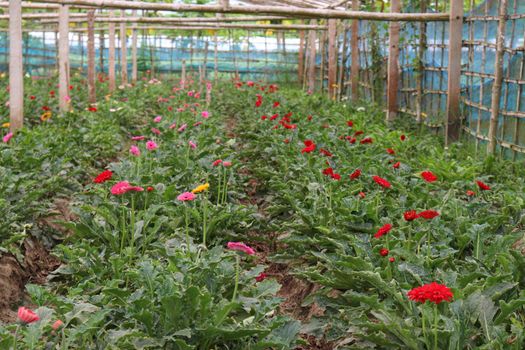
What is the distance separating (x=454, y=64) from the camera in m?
9.01

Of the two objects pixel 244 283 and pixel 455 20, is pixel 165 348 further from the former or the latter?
pixel 455 20

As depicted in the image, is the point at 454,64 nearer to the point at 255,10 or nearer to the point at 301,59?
the point at 255,10

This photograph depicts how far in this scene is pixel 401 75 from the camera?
1235cm

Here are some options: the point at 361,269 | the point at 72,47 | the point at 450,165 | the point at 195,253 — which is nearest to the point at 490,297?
the point at 361,269

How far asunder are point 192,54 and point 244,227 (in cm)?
2145

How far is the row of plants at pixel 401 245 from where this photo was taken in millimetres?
3092

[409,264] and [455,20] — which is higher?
[455,20]

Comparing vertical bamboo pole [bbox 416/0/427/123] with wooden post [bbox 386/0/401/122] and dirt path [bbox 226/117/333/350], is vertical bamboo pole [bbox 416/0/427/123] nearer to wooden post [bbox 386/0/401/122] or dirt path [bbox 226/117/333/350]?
wooden post [bbox 386/0/401/122]

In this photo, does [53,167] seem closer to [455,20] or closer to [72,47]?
[455,20]

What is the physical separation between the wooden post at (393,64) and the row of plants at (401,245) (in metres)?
3.61

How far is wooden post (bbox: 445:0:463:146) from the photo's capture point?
8.91 meters

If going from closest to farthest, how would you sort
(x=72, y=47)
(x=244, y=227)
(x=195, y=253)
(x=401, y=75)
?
1. (x=195, y=253)
2. (x=244, y=227)
3. (x=401, y=75)
4. (x=72, y=47)

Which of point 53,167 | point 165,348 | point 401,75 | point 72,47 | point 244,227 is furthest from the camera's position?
point 72,47

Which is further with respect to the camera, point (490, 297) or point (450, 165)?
point (450, 165)
